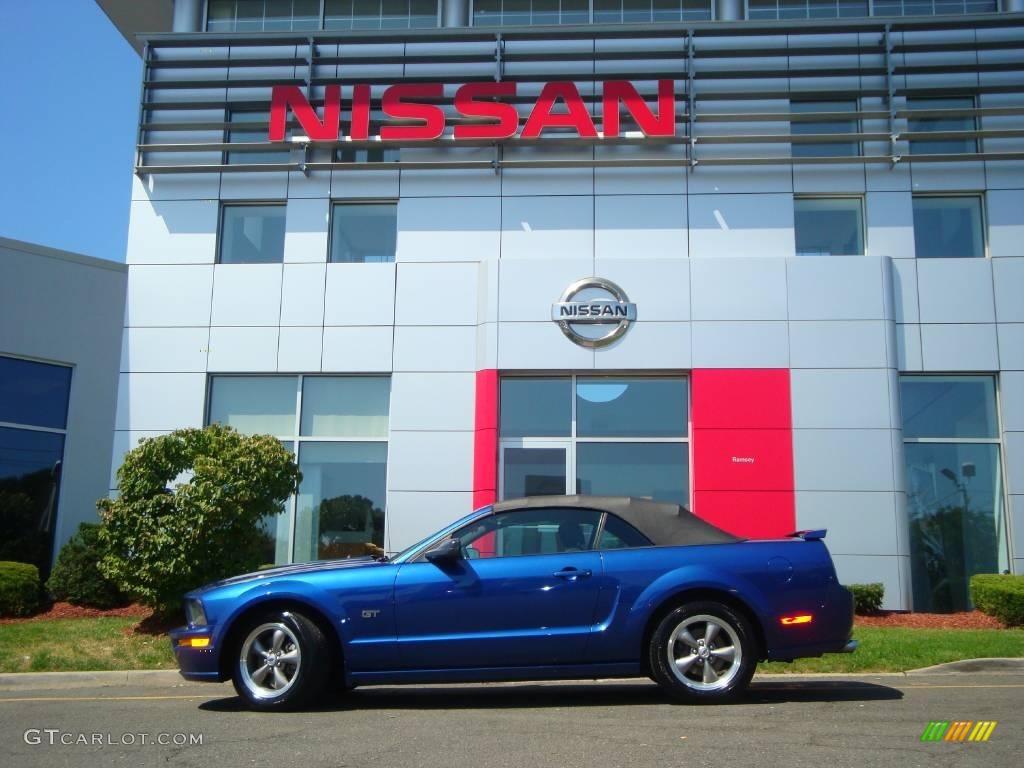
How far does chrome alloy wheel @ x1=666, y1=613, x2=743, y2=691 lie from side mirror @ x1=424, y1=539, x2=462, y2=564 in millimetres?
1598

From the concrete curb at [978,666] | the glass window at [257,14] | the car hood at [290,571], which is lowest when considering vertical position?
the concrete curb at [978,666]

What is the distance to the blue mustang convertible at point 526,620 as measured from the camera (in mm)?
7355

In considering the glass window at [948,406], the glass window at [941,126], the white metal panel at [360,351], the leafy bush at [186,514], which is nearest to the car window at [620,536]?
the leafy bush at [186,514]

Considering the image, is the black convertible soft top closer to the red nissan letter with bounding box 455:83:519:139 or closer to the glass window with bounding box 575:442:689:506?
the glass window with bounding box 575:442:689:506

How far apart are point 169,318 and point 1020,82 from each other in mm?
14165

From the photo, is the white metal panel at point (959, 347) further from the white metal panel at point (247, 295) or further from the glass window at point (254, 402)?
the white metal panel at point (247, 295)

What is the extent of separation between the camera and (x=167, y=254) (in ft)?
56.6

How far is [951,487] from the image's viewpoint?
15742 millimetres

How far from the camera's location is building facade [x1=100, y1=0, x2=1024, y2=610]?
15.6m

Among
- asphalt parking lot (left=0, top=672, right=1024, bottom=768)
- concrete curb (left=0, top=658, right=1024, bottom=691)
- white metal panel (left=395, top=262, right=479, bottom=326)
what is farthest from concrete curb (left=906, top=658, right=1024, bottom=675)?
white metal panel (left=395, top=262, right=479, bottom=326)

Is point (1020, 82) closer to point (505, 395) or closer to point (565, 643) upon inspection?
point (505, 395)

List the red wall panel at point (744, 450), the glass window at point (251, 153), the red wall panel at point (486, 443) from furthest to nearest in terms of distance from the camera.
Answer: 1. the glass window at point (251, 153)
2. the red wall panel at point (486, 443)
3. the red wall panel at point (744, 450)

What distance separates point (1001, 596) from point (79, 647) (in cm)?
1115

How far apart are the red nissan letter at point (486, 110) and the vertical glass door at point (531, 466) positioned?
16.4 feet
